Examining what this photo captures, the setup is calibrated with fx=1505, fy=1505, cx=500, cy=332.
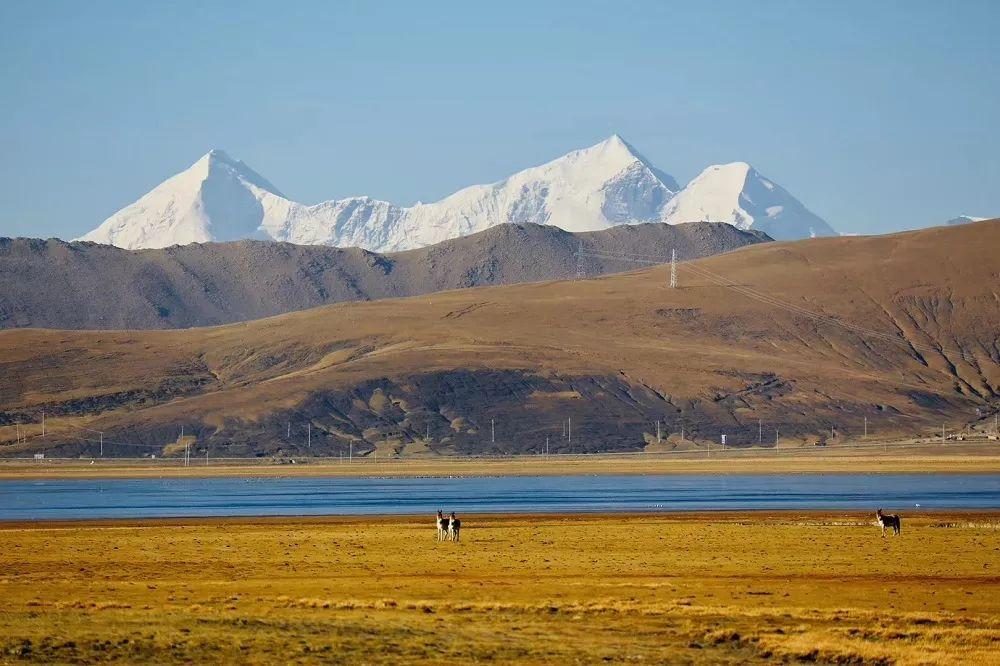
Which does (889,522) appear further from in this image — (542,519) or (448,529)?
(542,519)

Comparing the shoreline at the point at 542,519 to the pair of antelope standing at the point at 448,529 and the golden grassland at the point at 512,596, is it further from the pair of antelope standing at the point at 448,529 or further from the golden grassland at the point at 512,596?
the pair of antelope standing at the point at 448,529

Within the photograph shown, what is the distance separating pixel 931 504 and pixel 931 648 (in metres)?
66.8

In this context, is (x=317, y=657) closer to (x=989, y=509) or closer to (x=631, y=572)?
(x=631, y=572)

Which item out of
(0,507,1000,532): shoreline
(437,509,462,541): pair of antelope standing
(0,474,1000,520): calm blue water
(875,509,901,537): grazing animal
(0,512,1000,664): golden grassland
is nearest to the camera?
(0,512,1000,664): golden grassland

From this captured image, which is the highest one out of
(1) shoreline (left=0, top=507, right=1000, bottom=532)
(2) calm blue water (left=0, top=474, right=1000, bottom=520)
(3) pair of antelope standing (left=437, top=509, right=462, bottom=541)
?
(3) pair of antelope standing (left=437, top=509, right=462, bottom=541)

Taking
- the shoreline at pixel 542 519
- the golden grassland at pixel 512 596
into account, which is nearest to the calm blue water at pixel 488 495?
the shoreline at pixel 542 519

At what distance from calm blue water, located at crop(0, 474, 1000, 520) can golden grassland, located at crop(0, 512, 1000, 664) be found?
89.6 feet

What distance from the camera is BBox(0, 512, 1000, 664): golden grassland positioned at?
3241cm

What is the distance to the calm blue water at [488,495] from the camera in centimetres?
9788

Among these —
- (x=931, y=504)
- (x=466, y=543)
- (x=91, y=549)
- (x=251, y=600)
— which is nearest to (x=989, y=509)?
(x=931, y=504)

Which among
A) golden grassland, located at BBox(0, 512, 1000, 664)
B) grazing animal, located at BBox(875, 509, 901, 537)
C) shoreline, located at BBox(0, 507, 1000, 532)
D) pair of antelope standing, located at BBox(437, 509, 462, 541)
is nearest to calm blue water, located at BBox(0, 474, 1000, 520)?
shoreline, located at BBox(0, 507, 1000, 532)

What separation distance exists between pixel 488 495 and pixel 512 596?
3211 inches

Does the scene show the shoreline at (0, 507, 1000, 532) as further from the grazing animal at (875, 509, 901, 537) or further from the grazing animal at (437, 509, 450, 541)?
the grazing animal at (437, 509, 450, 541)

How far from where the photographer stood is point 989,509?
8800cm
